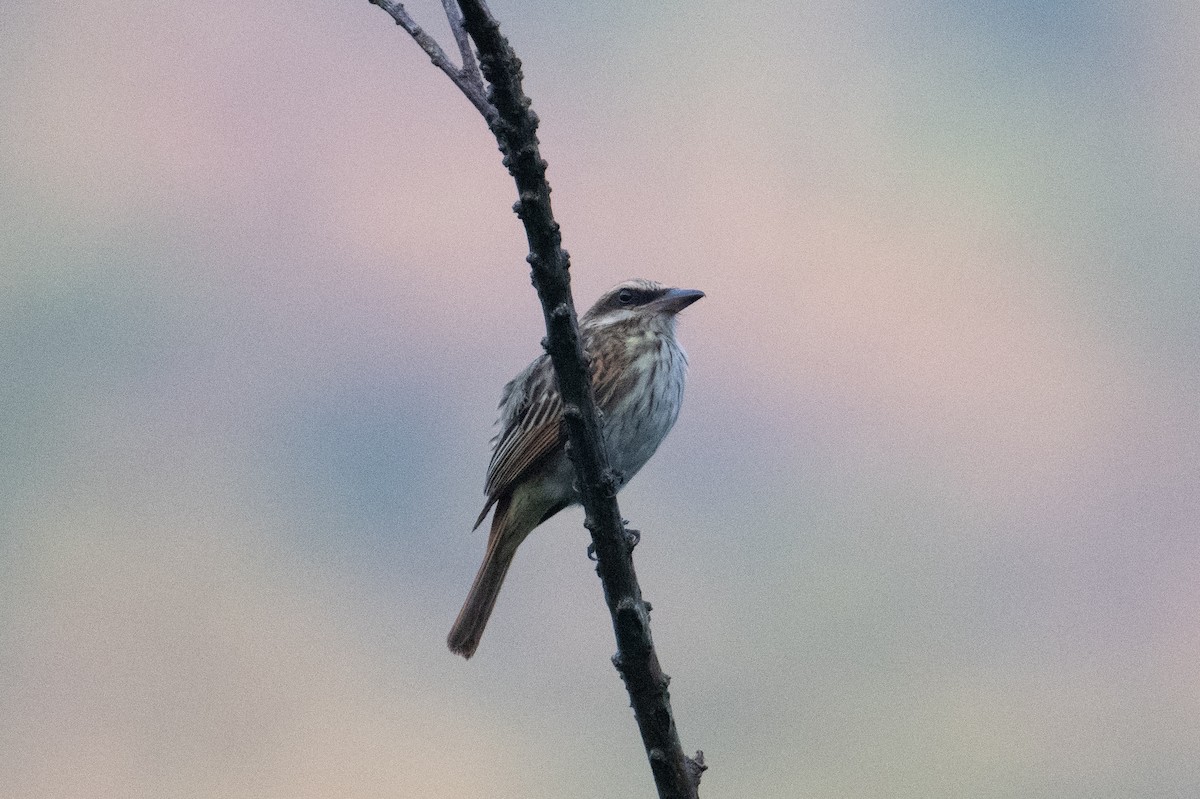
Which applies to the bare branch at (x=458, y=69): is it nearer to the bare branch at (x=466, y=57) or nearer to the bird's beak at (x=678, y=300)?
the bare branch at (x=466, y=57)

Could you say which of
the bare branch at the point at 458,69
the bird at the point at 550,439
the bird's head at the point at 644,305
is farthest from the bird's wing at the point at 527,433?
the bare branch at the point at 458,69

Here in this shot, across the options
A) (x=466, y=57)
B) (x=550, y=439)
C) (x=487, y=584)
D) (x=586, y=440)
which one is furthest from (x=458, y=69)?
(x=487, y=584)

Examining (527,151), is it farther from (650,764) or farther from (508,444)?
(508,444)

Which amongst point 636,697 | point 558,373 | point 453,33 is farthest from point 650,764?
point 453,33

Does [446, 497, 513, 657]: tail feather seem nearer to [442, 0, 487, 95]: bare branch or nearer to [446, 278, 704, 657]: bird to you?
[446, 278, 704, 657]: bird

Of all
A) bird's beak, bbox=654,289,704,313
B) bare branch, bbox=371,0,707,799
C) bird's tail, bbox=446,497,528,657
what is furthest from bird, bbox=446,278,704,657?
bare branch, bbox=371,0,707,799

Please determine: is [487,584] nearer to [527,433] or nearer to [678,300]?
[527,433]
